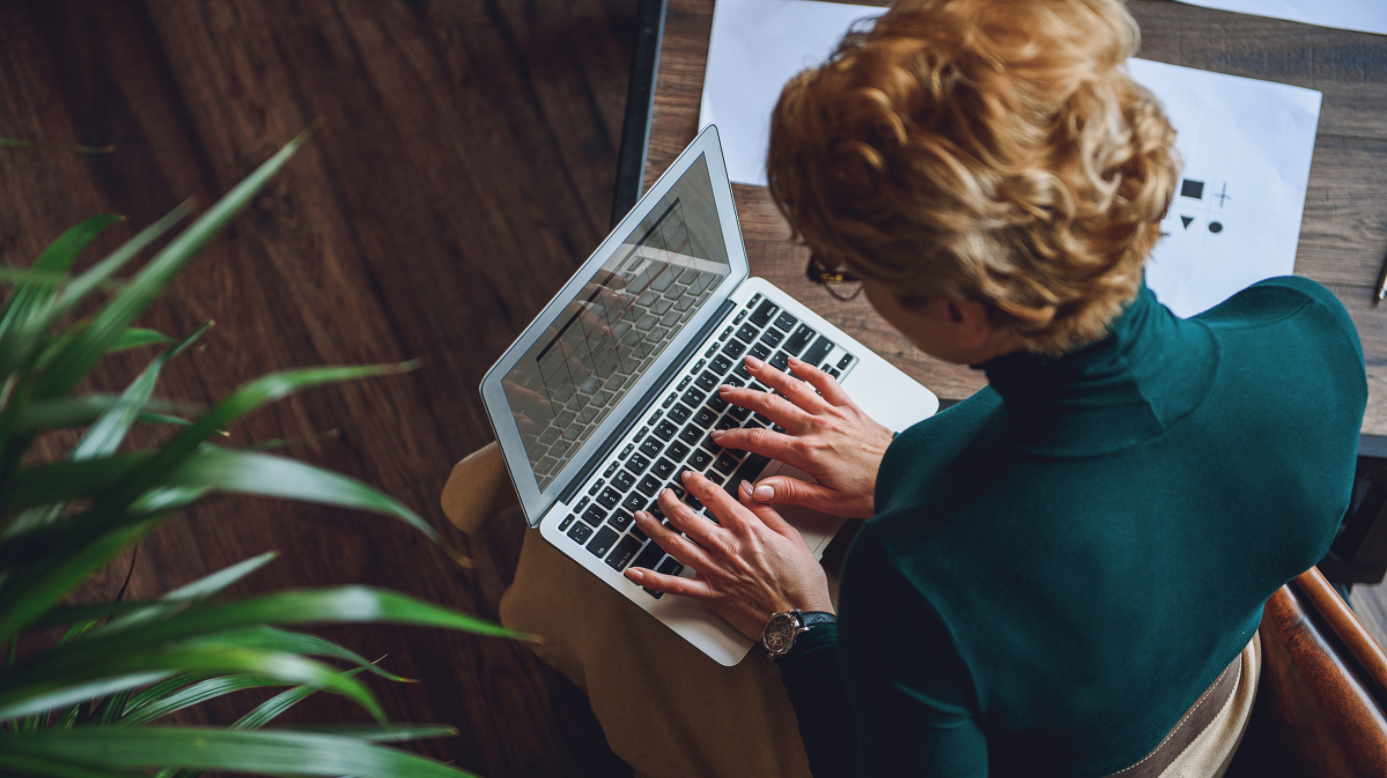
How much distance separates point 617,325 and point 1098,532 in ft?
1.63

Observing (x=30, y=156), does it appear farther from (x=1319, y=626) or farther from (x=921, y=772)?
(x=1319, y=626)

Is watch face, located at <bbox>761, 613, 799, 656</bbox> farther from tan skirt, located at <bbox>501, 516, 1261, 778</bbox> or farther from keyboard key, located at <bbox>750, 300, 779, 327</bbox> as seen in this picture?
keyboard key, located at <bbox>750, 300, 779, 327</bbox>

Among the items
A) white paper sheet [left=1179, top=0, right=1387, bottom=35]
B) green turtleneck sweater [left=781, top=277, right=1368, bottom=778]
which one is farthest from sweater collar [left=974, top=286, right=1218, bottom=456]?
white paper sheet [left=1179, top=0, right=1387, bottom=35]

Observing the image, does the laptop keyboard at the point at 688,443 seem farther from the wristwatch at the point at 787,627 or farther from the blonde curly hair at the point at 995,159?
the blonde curly hair at the point at 995,159

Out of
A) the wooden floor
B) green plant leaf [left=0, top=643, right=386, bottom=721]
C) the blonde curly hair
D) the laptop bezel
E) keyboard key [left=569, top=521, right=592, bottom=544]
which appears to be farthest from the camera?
the wooden floor

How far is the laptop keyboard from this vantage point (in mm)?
944

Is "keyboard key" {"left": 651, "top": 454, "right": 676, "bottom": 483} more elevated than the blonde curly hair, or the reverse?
the blonde curly hair

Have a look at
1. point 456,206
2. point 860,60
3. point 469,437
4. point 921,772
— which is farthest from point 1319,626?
point 456,206

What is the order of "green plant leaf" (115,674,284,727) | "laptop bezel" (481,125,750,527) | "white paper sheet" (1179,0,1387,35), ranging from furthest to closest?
"white paper sheet" (1179,0,1387,35) → "laptop bezel" (481,125,750,527) → "green plant leaf" (115,674,284,727)

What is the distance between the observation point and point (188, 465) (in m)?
0.42

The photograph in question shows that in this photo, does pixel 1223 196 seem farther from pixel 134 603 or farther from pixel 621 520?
pixel 134 603

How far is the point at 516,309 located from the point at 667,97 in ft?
2.69

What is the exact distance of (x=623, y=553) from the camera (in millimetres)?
940

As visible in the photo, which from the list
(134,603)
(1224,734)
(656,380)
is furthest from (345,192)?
(1224,734)
